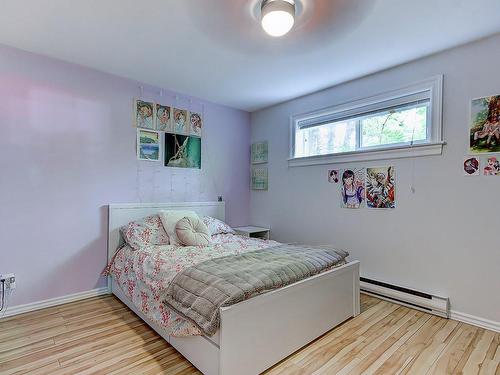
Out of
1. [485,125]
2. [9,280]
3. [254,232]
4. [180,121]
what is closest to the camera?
[485,125]

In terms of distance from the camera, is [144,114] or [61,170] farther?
[144,114]

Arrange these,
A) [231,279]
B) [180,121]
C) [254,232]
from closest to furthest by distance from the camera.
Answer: [231,279] < [180,121] < [254,232]

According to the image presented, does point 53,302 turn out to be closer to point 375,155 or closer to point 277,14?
point 277,14

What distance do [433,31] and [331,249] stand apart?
1.93 metres

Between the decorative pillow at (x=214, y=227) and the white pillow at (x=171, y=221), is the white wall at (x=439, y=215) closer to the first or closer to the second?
the decorative pillow at (x=214, y=227)

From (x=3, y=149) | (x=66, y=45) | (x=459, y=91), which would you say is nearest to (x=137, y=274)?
(x=3, y=149)

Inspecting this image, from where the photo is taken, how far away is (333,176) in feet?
10.7

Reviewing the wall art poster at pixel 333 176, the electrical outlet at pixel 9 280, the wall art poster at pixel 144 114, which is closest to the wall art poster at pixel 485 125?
the wall art poster at pixel 333 176

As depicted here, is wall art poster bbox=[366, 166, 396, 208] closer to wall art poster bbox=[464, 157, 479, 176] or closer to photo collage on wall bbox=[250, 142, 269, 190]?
wall art poster bbox=[464, 157, 479, 176]

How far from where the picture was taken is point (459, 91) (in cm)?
238

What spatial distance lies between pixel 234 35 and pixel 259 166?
2.24 m

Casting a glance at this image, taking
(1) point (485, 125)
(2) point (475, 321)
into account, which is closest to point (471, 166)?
(1) point (485, 125)

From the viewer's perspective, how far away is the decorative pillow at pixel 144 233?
8.98 feet

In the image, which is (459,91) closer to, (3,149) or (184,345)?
(184,345)
